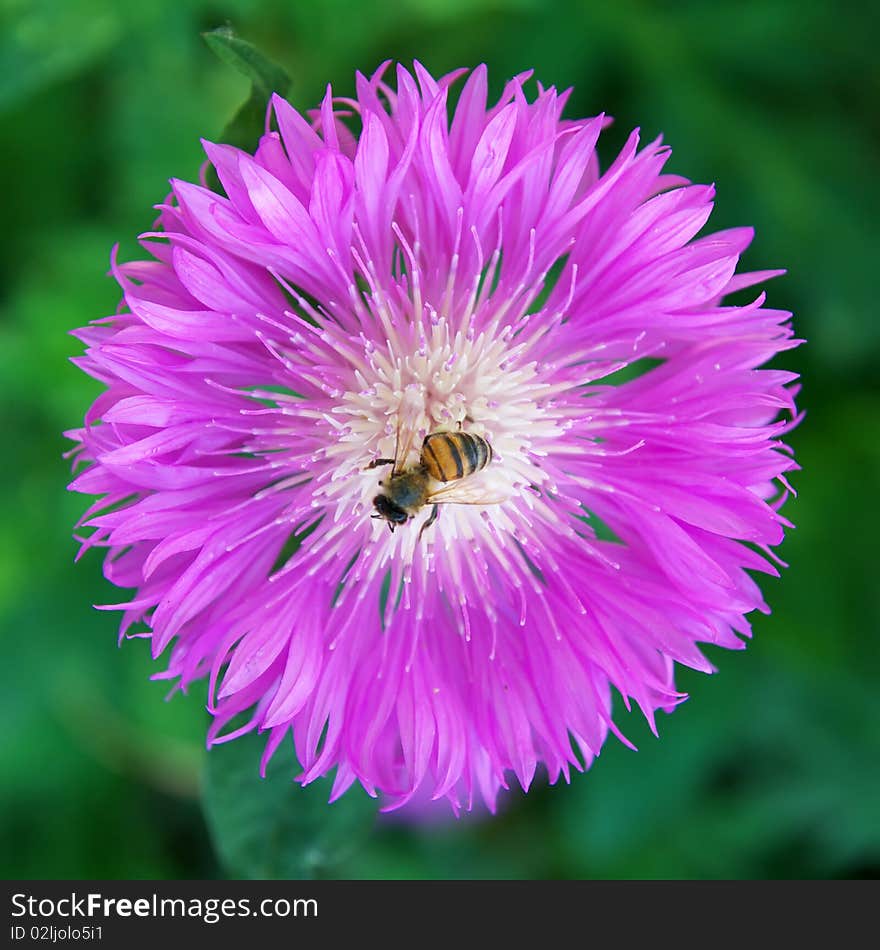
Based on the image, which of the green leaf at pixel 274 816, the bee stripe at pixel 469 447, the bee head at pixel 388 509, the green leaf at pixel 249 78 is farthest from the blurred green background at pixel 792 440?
the bee stripe at pixel 469 447

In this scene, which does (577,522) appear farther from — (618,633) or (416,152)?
(416,152)

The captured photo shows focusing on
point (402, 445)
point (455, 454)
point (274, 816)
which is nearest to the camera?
point (455, 454)

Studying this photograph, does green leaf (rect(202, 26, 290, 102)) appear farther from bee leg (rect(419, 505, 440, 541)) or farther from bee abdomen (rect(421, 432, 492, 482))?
bee leg (rect(419, 505, 440, 541))

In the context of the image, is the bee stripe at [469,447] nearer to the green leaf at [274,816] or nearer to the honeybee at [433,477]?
the honeybee at [433,477]

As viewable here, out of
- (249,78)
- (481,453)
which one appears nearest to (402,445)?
(481,453)

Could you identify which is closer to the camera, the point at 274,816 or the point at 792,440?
the point at 274,816

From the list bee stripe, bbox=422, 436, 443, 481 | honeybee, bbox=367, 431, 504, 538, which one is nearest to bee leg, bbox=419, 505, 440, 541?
honeybee, bbox=367, 431, 504, 538

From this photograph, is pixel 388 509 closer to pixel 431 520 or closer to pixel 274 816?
pixel 431 520

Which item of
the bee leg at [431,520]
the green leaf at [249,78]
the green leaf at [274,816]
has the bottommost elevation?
the green leaf at [274,816]
